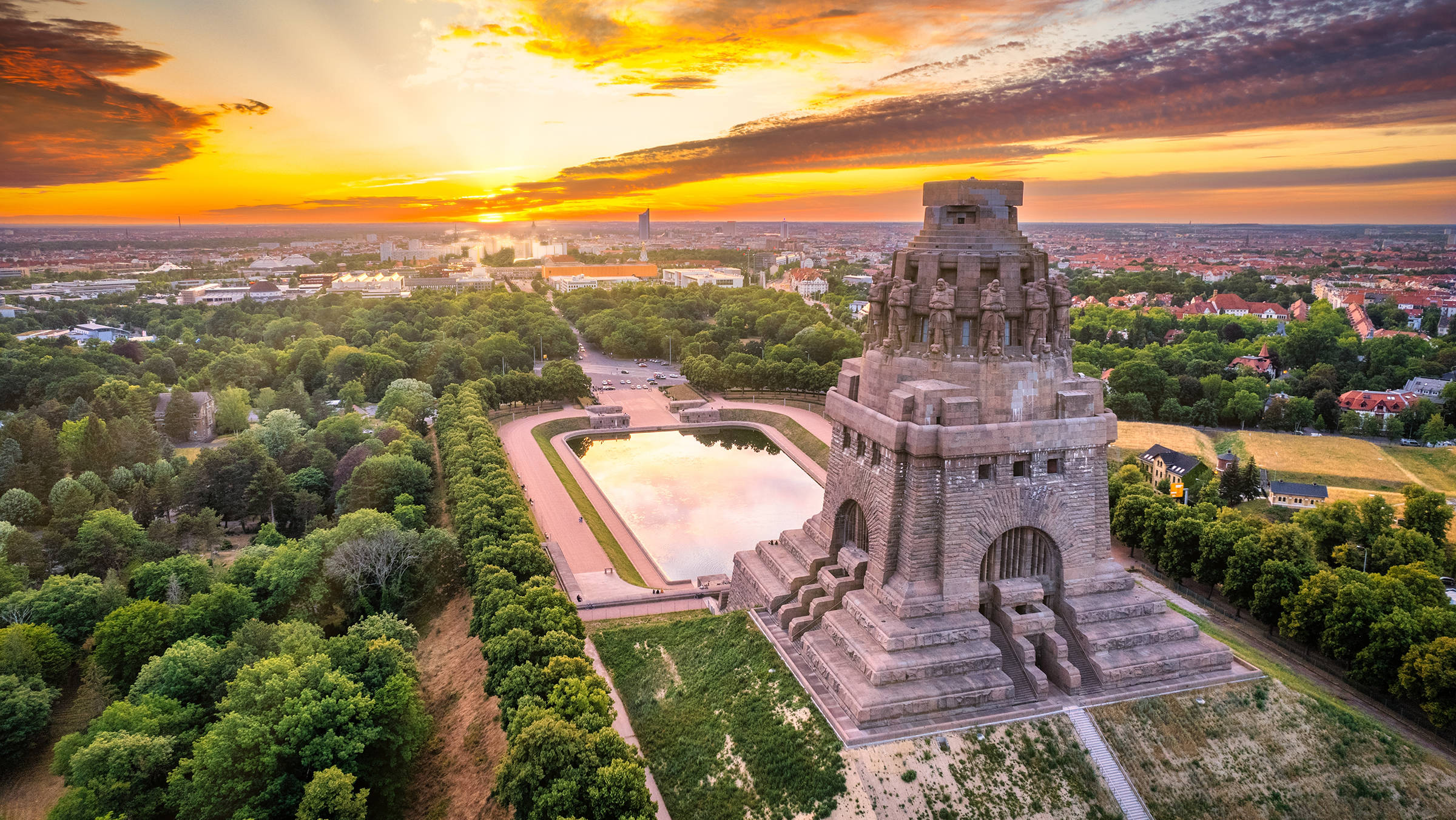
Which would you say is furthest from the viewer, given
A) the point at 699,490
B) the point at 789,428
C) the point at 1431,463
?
the point at 789,428

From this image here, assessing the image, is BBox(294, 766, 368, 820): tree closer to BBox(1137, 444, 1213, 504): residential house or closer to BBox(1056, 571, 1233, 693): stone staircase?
BBox(1056, 571, 1233, 693): stone staircase

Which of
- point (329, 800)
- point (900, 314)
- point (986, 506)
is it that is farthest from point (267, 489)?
point (986, 506)

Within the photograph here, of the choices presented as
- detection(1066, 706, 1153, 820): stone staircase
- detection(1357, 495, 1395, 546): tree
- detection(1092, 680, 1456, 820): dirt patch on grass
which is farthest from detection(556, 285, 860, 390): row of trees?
detection(1066, 706, 1153, 820): stone staircase

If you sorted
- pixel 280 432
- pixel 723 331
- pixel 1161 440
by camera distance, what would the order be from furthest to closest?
pixel 723 331, pixel 1161 440, pixel 280 432

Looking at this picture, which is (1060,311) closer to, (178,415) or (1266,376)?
(178,415)

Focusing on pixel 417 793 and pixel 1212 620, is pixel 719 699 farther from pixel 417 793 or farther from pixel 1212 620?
pixel 1212 620

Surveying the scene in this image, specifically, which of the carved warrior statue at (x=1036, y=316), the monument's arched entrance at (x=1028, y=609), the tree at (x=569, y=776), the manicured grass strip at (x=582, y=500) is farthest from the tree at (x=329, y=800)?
the carved warrior statue at (x=1036, y=316)
